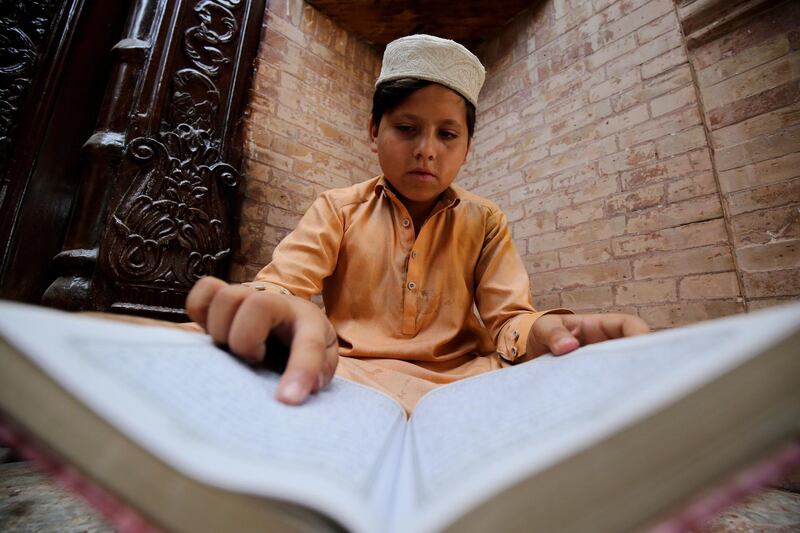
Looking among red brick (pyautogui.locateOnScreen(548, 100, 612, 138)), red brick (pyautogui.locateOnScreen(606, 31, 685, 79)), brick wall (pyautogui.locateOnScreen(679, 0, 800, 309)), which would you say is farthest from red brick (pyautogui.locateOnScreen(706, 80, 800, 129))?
red brick (pyautogui.locateOnScreen(548, 100, 612, 138))

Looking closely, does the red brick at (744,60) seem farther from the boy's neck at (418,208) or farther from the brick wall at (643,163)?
the boy's neck at (418,208)

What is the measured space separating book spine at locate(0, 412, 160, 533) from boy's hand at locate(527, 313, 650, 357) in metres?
0.49

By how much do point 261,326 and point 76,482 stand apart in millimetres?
183

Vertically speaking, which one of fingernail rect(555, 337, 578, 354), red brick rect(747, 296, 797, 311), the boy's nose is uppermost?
the boy's nose

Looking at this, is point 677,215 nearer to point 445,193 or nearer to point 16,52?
point 445,193

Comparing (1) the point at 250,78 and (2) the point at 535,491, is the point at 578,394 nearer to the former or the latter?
(2) the point at 535,491

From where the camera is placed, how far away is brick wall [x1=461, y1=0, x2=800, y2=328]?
1.23 metres

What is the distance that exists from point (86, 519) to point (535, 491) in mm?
825

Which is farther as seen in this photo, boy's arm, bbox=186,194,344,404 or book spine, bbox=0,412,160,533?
boy's arm, bbox=186,194,344,404

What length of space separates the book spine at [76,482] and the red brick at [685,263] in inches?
67.8

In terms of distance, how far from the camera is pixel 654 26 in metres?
1.61

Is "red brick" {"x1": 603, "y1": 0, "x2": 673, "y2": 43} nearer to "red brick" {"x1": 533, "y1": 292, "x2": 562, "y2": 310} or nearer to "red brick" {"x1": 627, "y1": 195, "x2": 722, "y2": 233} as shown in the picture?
"red brick" {"x1": 627, "y1": 195, "x2": 722, "y2": 233}

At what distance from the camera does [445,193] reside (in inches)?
40.1

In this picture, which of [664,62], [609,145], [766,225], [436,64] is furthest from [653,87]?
[436,64]
